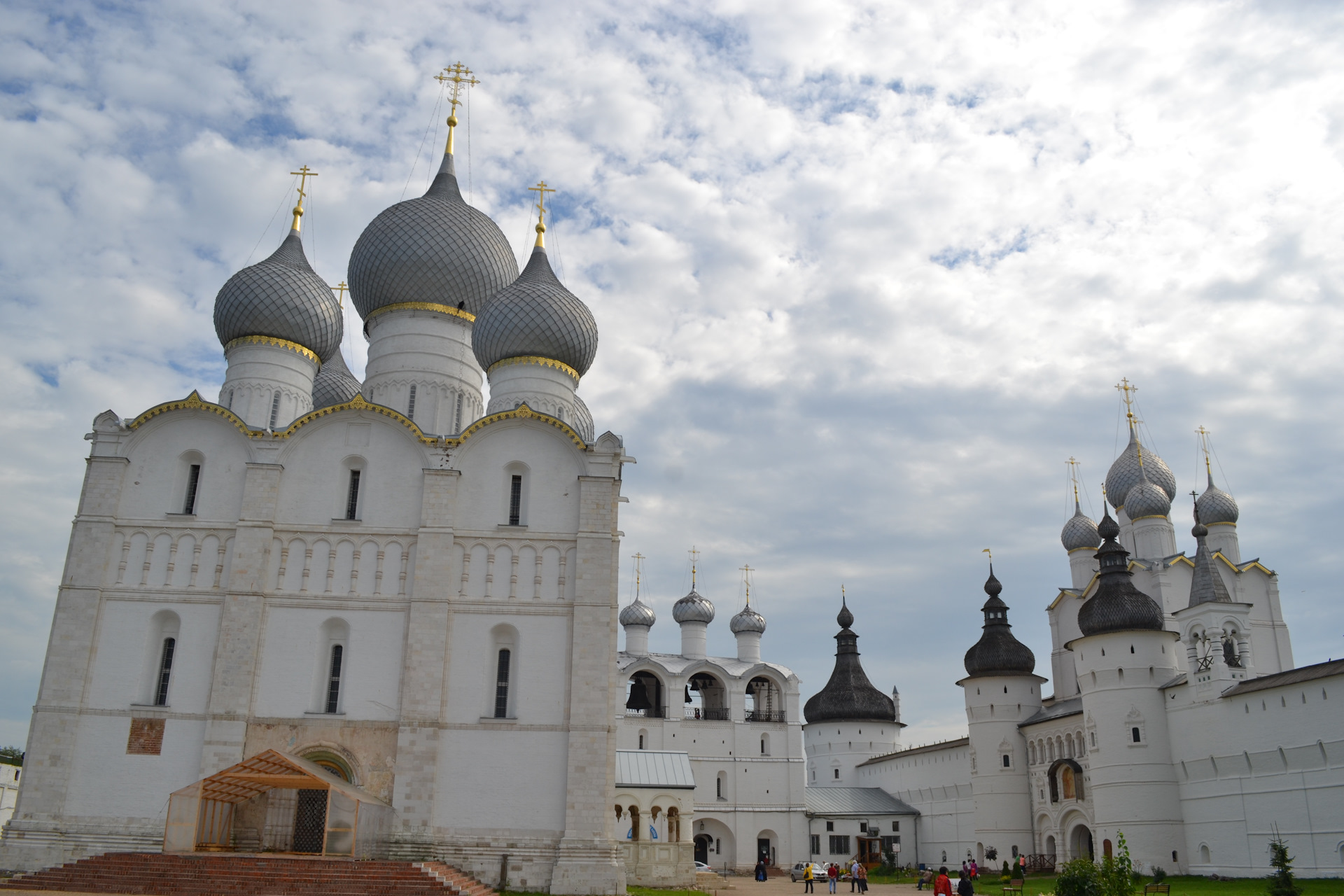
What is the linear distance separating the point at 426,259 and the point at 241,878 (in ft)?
45.7

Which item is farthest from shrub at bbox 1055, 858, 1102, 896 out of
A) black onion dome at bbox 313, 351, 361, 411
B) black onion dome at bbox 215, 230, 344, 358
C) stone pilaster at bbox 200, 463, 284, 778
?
black onion dome at bbox 313, 351, 361, 411

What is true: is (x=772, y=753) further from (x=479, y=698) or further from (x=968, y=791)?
(x=479, y=698)

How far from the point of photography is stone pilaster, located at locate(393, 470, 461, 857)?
1783 cm

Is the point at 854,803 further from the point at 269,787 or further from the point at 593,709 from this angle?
the point at 269,787

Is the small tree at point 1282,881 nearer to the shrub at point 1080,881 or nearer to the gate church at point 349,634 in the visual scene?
the shrub at point 1080,881

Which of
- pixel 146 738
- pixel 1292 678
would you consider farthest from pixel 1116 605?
pixel 146 738

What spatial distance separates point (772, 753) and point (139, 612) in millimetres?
Answer: 25639

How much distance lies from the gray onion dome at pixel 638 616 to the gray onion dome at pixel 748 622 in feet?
11.3

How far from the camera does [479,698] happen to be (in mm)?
18781

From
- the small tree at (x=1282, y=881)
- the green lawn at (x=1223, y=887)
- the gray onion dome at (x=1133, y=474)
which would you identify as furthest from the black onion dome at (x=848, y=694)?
the small tree at (x=1282, y=881)

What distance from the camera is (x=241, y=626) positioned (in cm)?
1870

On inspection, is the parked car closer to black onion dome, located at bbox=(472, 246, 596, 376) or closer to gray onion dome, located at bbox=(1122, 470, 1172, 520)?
gray onion dome, located at bbox=(1122, 470, 1172, 520)

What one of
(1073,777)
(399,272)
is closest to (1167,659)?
(1073,777)

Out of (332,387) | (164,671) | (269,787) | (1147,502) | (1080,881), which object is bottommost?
(1080,881)
